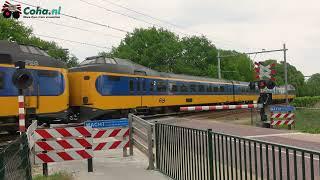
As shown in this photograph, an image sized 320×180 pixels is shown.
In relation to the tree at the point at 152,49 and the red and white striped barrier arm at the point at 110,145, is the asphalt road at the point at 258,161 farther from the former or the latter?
the tree at the point at 152,49

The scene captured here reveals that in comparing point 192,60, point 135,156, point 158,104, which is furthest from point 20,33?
point 135,156

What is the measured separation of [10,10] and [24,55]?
72.4ft

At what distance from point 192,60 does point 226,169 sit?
262 feet

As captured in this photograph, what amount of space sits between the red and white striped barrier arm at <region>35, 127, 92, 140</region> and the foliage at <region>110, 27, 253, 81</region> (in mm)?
62379

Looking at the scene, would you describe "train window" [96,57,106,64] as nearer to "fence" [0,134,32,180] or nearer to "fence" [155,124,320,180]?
"fence" [155,124,320,180]

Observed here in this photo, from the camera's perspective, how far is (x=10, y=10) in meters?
38.0

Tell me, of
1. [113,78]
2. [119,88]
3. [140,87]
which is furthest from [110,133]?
[140,87]

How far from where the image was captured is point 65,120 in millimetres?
20625

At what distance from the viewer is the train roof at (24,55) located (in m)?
16.8

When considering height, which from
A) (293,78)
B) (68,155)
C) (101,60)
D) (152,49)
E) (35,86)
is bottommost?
(68,155)

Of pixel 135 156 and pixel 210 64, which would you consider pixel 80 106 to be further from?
pixel 210 64

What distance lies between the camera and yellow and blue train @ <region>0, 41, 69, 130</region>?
54.6 ft

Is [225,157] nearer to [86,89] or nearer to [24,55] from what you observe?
[24,55]

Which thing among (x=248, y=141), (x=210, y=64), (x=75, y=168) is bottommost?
(x=75, y=168)
